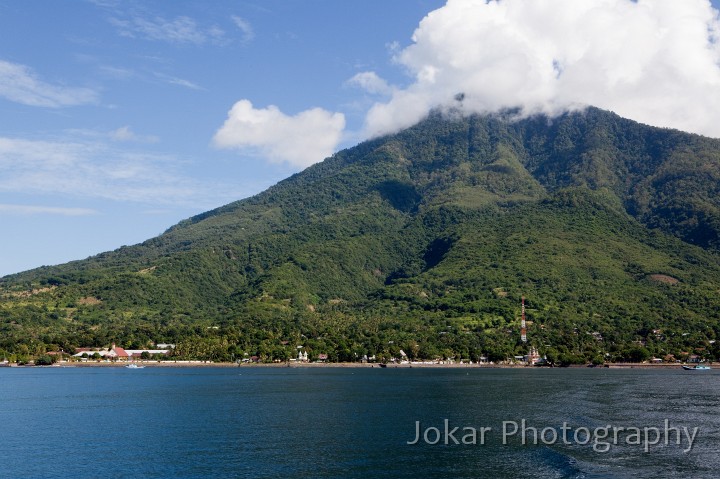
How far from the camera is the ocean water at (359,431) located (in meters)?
63.8

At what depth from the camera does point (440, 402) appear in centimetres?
11094

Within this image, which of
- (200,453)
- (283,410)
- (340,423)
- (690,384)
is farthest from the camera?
(690,384)

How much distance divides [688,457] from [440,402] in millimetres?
47900

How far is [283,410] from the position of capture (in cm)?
10206

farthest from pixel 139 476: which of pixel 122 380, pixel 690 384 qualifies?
pixel 690 384

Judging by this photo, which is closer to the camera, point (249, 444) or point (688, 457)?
point (688, 457)

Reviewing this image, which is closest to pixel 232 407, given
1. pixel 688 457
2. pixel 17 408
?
pixel 17 408

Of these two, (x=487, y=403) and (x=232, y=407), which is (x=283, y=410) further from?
(x=487, y=403)

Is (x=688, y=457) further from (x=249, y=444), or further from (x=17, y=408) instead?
(x=17, y=408)

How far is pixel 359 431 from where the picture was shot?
83.2 meters

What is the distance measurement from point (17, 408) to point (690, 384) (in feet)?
393

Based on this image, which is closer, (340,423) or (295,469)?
(295,469)

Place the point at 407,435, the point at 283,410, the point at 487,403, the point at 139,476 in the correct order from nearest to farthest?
the point at 139,476, the point at 407,435, the point at 283,410, the point at 487,403

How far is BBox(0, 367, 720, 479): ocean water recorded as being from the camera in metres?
63.8
